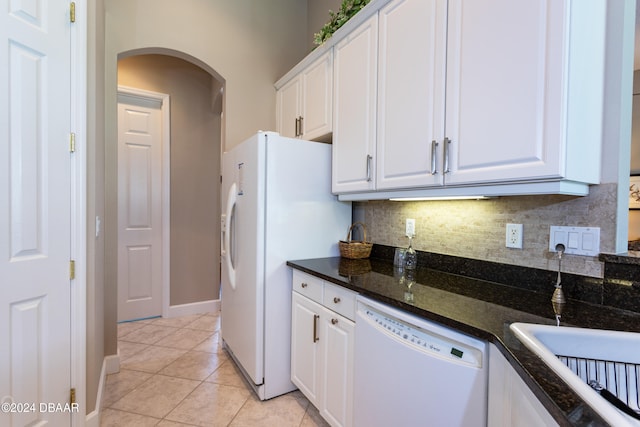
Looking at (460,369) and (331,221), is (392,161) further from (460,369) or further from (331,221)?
(460,369)

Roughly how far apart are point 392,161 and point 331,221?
734 millimetres

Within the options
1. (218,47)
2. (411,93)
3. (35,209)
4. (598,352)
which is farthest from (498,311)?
(218,47)

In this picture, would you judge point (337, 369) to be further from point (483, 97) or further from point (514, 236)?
point (483, 97)

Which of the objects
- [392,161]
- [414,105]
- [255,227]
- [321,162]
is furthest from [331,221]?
[414,105]

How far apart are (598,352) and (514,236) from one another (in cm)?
63

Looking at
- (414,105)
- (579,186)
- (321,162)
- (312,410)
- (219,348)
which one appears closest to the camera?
(579,186)

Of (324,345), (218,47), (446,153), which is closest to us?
(446,153)

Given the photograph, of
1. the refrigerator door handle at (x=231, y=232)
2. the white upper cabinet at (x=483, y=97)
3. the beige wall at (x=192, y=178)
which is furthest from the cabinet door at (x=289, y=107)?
the beige wall at (x=192, y=178)

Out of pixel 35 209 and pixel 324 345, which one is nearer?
pixel 35 209

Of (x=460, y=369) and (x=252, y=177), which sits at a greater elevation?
(x=252, y=177)

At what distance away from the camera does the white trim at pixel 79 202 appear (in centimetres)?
150

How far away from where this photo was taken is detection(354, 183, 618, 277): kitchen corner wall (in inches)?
46.2

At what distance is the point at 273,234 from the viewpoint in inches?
77.7

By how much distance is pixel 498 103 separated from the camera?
3.88 feet
